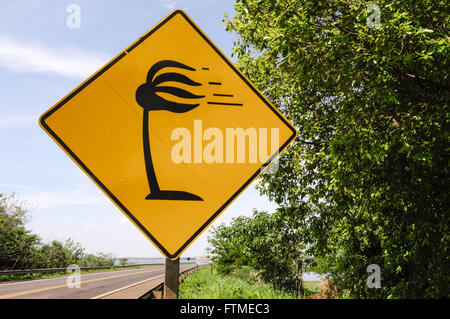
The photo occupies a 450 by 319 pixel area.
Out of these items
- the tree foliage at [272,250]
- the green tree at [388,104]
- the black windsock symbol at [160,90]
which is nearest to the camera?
the black windsock symbol at [160,90]

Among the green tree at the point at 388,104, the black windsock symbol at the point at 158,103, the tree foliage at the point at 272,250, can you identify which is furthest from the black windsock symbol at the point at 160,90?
the tree foliage at the point at 272,250

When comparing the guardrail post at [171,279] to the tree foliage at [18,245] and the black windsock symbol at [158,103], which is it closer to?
the black windsock symbol at [158,103]

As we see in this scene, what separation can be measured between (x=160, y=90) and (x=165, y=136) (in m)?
0.32

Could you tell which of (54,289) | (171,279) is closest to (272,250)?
(54,289)

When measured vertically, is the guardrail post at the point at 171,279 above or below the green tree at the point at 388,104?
below

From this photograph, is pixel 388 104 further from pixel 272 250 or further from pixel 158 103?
pixel 272 250

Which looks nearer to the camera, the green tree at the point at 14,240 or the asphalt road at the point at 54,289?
the asphalt road at the point at 54,289

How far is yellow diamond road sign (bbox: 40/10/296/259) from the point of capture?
1.75m

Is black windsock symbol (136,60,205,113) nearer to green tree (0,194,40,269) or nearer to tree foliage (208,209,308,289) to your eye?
tree foliage (208,209,308,289)

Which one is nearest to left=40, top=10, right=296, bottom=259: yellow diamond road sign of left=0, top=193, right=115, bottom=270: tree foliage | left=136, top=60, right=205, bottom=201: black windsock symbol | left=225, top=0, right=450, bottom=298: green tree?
left=136, top=60, right=205, bottom=201: black windsock symbol

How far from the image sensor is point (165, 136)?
182cm

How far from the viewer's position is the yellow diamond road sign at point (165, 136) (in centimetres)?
175
